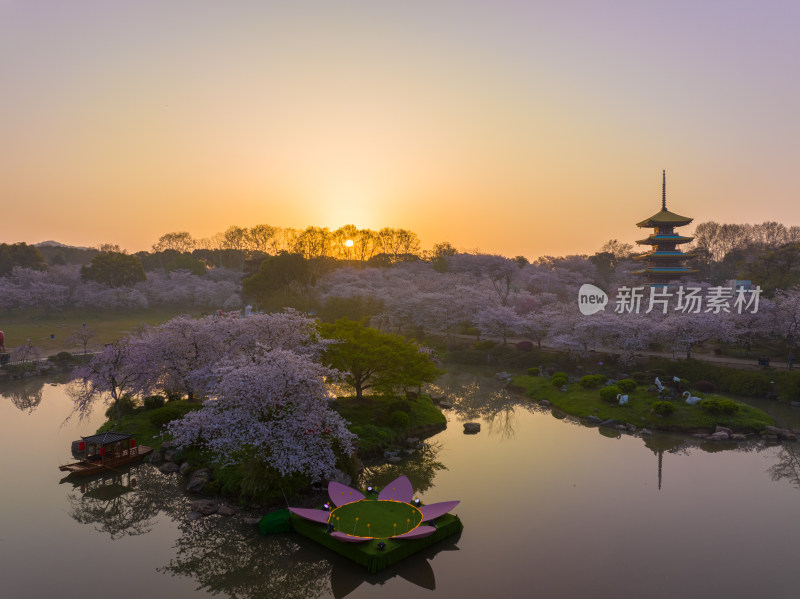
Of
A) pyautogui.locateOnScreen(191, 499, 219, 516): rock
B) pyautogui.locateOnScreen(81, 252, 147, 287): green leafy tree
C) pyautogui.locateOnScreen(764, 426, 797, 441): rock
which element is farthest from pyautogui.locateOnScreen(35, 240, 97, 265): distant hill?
pyautogui.locateOnScreen(764, 426, 797, 441): rock

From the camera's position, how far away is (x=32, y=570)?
16.0 m

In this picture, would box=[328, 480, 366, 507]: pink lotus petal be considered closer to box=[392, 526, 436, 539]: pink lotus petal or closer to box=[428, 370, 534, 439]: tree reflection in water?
box=[392, 526, 436, 539]: pink lotus petal

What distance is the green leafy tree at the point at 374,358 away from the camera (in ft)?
99.6

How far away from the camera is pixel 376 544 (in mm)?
16562

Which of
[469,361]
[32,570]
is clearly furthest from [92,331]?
[32,570]

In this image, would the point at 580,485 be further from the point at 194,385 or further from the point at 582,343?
the point at 582,343

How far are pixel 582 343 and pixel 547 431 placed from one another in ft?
60.9

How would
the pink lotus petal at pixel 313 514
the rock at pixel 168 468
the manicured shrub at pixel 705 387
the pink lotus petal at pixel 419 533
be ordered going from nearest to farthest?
1. the pink lotus petal at pixel 419 533
2. the pink lotus petal at pixel 313 514
3. the rock at pixel 168 468
4. the manicured shrub at pixel 705 387

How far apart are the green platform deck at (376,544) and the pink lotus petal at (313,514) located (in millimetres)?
333

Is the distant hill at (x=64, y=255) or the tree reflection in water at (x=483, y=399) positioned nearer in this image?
the tree reflection in water at (x=483, y=399)

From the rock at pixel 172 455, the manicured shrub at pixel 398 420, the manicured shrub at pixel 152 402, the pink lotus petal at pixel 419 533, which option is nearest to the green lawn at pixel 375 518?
the pink lotus petal at pixel 419 533

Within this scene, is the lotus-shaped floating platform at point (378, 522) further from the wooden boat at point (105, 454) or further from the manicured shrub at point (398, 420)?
the wooden boat at point (105, 454)

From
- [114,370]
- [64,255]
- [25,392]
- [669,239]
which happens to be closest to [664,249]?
[669,239]

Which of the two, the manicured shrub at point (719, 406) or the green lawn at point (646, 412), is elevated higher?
the manicured shrub at point (719, 406)
